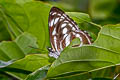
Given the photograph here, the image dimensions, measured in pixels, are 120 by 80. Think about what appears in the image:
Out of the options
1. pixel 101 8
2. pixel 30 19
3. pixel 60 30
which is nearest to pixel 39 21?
pixel 30 19

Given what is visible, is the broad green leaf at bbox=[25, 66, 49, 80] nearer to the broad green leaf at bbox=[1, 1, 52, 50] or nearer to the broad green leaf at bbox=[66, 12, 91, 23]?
the broad green leaf at bbox=[66, 12, 91, 23]

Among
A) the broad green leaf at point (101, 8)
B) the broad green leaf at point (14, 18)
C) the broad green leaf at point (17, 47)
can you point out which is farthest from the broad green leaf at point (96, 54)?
the broad green leaf at point (101, 8)

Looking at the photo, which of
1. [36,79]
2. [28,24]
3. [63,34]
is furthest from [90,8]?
[36,79]

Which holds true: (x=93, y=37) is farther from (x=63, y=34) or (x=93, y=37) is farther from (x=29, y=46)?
(x=29, y=46)

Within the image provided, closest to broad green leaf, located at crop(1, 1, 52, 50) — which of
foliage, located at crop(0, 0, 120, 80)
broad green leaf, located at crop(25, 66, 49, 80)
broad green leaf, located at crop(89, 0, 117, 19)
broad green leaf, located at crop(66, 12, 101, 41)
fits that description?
foliage, located at crop(0, 0, 120, 80)

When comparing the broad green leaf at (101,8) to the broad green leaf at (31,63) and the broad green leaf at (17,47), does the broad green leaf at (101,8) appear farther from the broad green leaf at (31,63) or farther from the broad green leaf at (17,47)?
the broad green leaf at (31,63)

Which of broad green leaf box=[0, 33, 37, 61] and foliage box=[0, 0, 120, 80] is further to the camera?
broad green leaf box=[0, 33, 37, 61]
